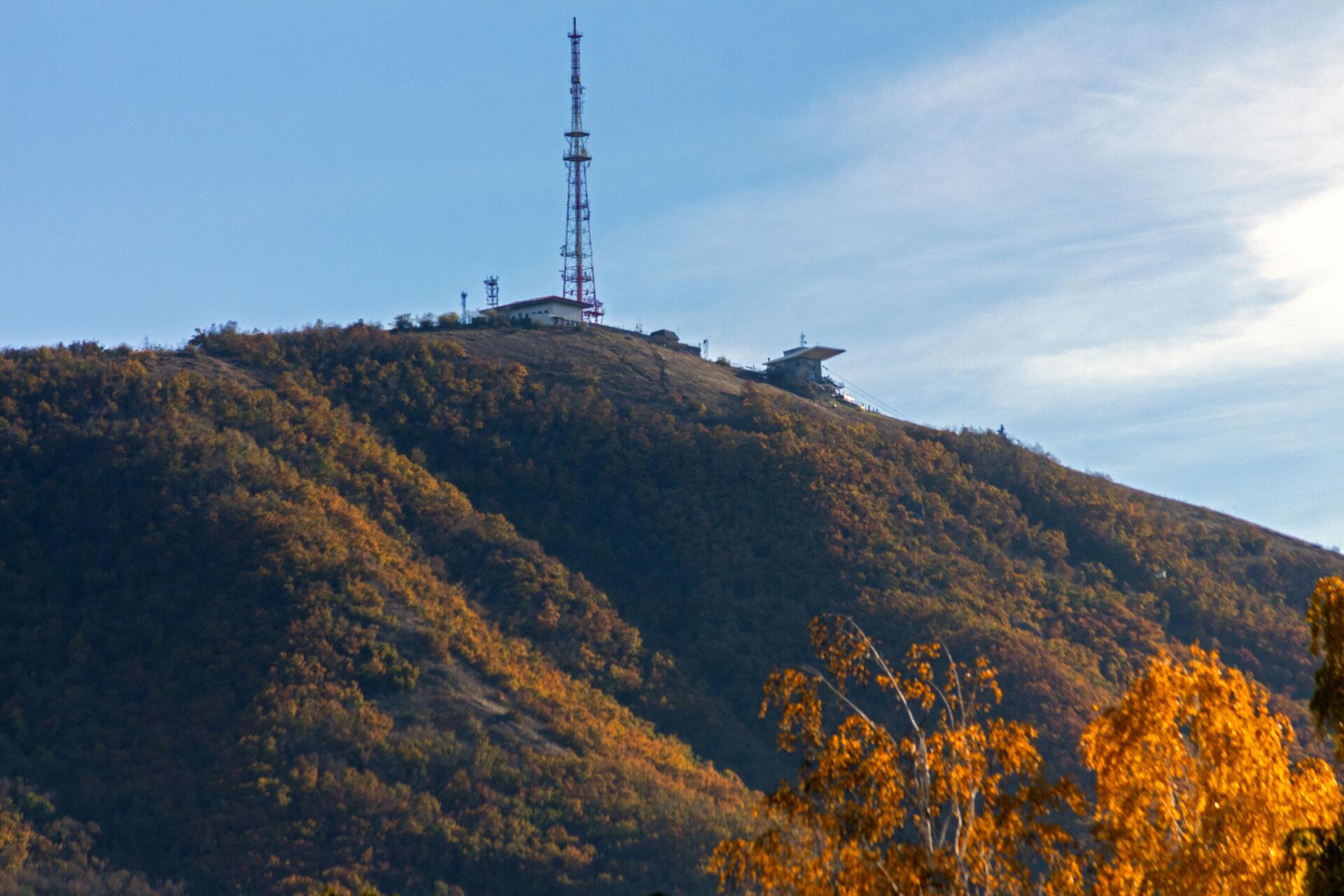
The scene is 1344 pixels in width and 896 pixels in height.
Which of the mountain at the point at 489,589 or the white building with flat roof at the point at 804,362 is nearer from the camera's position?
the mountain at the point at 489,589

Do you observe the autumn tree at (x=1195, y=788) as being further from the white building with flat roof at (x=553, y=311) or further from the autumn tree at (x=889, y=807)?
the white building with flat roof at (x=553, y=311)

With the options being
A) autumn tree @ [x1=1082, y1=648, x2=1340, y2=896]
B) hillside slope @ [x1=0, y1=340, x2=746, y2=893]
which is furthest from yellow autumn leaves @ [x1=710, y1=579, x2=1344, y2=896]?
hillside slope @ [x1=0, y1=340, x2=746, y2=893]

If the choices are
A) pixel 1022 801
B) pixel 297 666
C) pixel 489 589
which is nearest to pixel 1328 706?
pixel 1022 801

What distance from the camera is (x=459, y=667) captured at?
160 feet

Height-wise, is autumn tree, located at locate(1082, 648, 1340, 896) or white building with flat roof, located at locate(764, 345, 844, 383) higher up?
white building with flat roof, located at locate(764, 345, 844, 383)

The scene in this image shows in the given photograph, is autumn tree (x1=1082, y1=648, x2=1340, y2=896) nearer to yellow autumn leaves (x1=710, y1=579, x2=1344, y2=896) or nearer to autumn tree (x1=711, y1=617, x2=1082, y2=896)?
yellow autumn leaves (x1=710, y1=579, x2=1344, y2=896)

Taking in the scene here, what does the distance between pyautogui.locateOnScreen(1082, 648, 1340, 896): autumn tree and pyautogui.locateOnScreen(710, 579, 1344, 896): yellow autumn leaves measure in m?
0.01

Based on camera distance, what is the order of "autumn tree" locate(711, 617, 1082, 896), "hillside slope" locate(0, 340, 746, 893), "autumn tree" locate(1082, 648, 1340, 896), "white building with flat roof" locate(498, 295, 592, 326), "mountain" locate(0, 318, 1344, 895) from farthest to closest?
1. "white building with flat roof" locate(498, 295, 592, 326)
2. "mountain" locate(0, 318, 1344, 895)
3. "hillside slope" locate(0, 340, 746, 893)
4. "autumn tree" locate(1082, 648, 1340, 896)
5. "autumn tree" locate(711, 617, 1082, 896)

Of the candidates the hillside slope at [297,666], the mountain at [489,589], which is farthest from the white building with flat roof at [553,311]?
the hillside slope at [297,666]

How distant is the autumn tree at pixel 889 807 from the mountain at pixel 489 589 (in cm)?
2631

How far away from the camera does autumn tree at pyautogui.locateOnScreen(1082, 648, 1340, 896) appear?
12.5 m

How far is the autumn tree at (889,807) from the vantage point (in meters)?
12.2

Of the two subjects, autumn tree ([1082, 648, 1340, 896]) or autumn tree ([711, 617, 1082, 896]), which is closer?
autumn tree ([711, 617, 1082, 896])

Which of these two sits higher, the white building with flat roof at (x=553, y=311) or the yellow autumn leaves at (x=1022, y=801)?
the white building with flat roof at (x=553, y=311)
